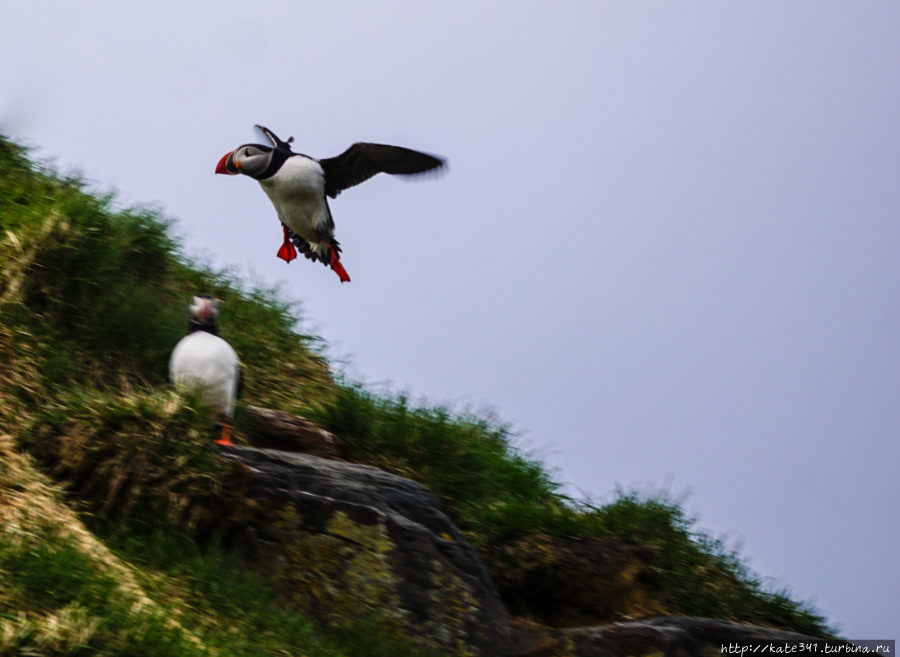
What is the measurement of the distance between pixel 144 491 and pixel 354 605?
989 mm

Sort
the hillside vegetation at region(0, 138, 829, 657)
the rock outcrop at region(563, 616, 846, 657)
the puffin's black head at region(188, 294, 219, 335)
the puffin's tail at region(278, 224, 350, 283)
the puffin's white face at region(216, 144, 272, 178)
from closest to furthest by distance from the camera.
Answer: the hillside vegetation at region(0, 138, 829, 657), the rock outcrop at region(563, 616, 846, 657), the puffin's black head at region(188, 294, 219, 335), the puffin's white face at region(216, 144, 272, 178), the puffin's tail at region(278, 224, 350, 283)

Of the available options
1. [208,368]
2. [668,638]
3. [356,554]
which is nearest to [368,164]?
[208,368]

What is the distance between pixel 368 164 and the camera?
7.98m

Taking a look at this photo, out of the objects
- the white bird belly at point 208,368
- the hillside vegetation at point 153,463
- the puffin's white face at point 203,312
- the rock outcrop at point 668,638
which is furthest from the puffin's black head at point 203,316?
the rock outcrop at point 668,638

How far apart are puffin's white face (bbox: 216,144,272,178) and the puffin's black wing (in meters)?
0.45

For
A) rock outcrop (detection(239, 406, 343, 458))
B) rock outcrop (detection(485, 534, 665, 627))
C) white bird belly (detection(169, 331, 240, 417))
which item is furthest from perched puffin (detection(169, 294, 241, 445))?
rock outcrop (detection(485, 534, 665, 627))

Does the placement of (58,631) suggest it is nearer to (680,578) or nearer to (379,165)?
(680,578)

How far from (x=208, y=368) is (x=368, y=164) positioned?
3.41 meters

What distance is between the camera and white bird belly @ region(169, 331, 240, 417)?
16.1 feet

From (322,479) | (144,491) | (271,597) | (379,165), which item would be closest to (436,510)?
(322,479)

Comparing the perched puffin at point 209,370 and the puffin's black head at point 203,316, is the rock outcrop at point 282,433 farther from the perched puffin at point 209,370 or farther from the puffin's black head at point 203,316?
the puffin's black head at point 203,316

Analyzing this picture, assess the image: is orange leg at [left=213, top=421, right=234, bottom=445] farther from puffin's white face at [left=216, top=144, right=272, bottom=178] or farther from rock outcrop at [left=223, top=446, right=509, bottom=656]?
puffin's white face at [left=216, top=144, right=272, bottom=178]

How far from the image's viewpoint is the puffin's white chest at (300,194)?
25.4ft

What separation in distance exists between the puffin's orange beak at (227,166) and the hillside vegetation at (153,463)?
2.55 ft
